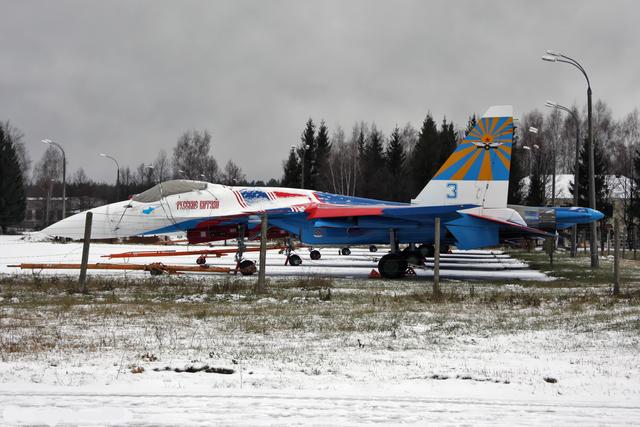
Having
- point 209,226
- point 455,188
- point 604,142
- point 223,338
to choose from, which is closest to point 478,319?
point 223,338

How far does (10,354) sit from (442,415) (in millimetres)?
3992

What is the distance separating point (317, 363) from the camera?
519 cm

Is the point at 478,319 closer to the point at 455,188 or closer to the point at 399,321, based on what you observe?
the point at 399,321

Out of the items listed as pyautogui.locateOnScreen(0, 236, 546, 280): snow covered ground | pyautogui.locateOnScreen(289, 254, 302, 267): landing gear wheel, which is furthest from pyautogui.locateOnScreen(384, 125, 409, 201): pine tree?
pyautogui.locateOnScreen(289, 254, 302, 267): landing gear wheel

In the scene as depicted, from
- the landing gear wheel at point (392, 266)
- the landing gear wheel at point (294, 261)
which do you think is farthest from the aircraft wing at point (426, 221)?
the landing gear wheel at point (294, 261)

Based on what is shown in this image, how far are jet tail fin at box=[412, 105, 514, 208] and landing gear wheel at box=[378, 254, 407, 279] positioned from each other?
249 centimetres

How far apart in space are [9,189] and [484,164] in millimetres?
57507

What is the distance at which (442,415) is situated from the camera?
386 centimetres

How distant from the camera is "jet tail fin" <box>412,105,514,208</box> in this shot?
57.5 ft

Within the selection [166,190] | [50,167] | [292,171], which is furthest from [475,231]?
[50,167]

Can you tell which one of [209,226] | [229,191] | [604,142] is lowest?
[209,226]

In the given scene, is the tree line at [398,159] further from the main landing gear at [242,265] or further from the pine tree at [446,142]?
the main landing gear at [242,265]

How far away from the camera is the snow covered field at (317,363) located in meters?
3.90

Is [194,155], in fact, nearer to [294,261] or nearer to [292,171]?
[292,171]
